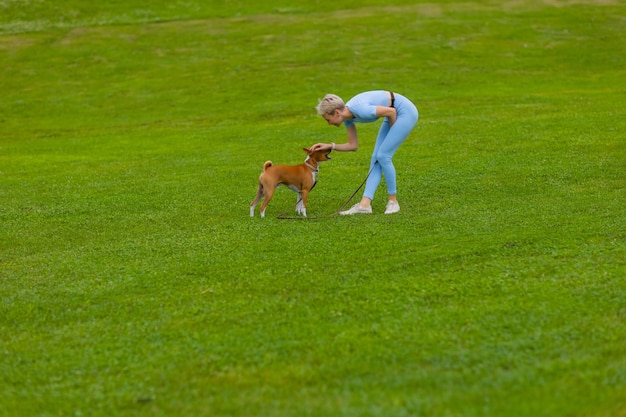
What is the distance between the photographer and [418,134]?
20609mm

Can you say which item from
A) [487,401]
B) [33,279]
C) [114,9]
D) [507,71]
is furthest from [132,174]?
[114,9]

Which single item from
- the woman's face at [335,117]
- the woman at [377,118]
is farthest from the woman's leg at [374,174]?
the woman's face at [335,117]

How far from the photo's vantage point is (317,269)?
30.0 feet

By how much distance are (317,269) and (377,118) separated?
129 inches

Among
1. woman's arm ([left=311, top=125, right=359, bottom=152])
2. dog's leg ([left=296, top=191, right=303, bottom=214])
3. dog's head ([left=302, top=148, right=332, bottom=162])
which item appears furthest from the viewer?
dog's leg ([left=296, top=191, right=303, bottom=214])

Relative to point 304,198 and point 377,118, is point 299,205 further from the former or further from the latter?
point 377,118

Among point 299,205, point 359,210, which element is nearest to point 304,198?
point 299,205

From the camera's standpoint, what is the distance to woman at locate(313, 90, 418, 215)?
11.3 meters

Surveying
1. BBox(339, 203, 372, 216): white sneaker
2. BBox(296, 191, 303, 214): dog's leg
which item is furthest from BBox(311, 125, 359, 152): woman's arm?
BBox(339, 203, 372, 216): white sneaker

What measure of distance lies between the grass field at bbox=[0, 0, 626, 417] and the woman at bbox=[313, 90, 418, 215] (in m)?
0.47

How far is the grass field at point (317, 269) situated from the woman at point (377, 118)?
47 cm

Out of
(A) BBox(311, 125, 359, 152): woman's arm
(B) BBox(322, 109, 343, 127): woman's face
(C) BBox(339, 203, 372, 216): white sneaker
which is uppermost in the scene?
(B) BBox(322, 109, 343, 127): woman's face

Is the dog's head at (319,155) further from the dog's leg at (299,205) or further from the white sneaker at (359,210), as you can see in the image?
the white sneaker at (359,210)

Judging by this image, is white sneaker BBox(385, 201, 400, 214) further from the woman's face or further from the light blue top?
the woman's face
